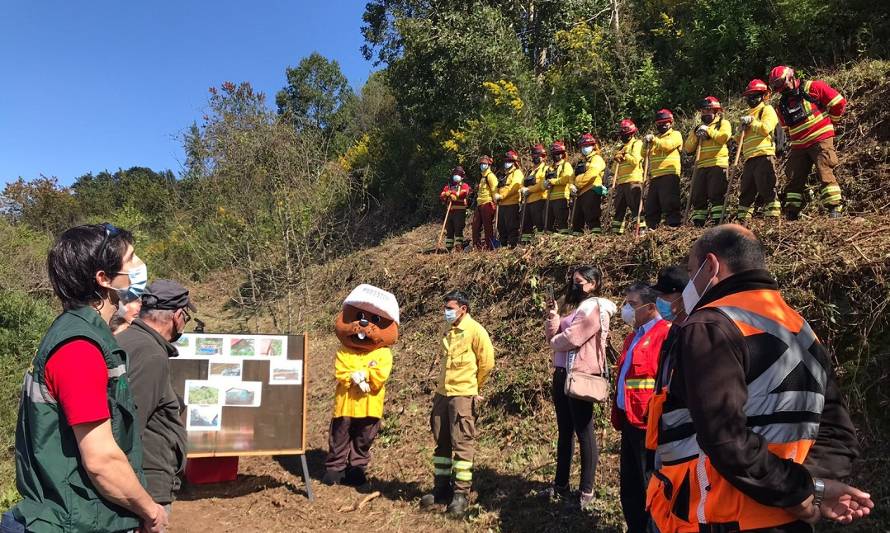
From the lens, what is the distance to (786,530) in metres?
1.90

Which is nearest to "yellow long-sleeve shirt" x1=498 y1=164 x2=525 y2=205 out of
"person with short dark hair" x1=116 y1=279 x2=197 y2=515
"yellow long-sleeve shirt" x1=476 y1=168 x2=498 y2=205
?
"yellow long-sleeve shirt" x1=476 y1=168 x2=498 y2=205

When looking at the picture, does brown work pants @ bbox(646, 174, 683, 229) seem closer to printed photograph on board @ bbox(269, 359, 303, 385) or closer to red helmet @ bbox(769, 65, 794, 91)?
red helmet @ bbox(769, 65, 794, 91)

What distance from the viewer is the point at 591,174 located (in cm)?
941

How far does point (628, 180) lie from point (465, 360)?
5.21 meters

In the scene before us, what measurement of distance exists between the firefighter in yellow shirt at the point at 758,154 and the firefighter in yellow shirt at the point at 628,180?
5.33 ft

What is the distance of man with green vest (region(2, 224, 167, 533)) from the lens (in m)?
1.91

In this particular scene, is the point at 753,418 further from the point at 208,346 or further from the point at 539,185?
the point at 539,185

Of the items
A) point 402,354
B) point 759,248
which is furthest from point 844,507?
point 402,354

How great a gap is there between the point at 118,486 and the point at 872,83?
35.1 feet

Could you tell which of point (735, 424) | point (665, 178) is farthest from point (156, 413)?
point (665, 178)

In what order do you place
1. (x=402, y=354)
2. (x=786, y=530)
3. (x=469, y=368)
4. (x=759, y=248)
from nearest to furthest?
(x=786, y=530) < (x=759, y=248) < (x=469, y=368) < (x=402, y=354)

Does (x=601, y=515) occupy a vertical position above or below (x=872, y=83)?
below

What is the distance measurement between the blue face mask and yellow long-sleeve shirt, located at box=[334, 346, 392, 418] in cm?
340

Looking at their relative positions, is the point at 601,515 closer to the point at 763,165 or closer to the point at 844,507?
the point at 844,507
